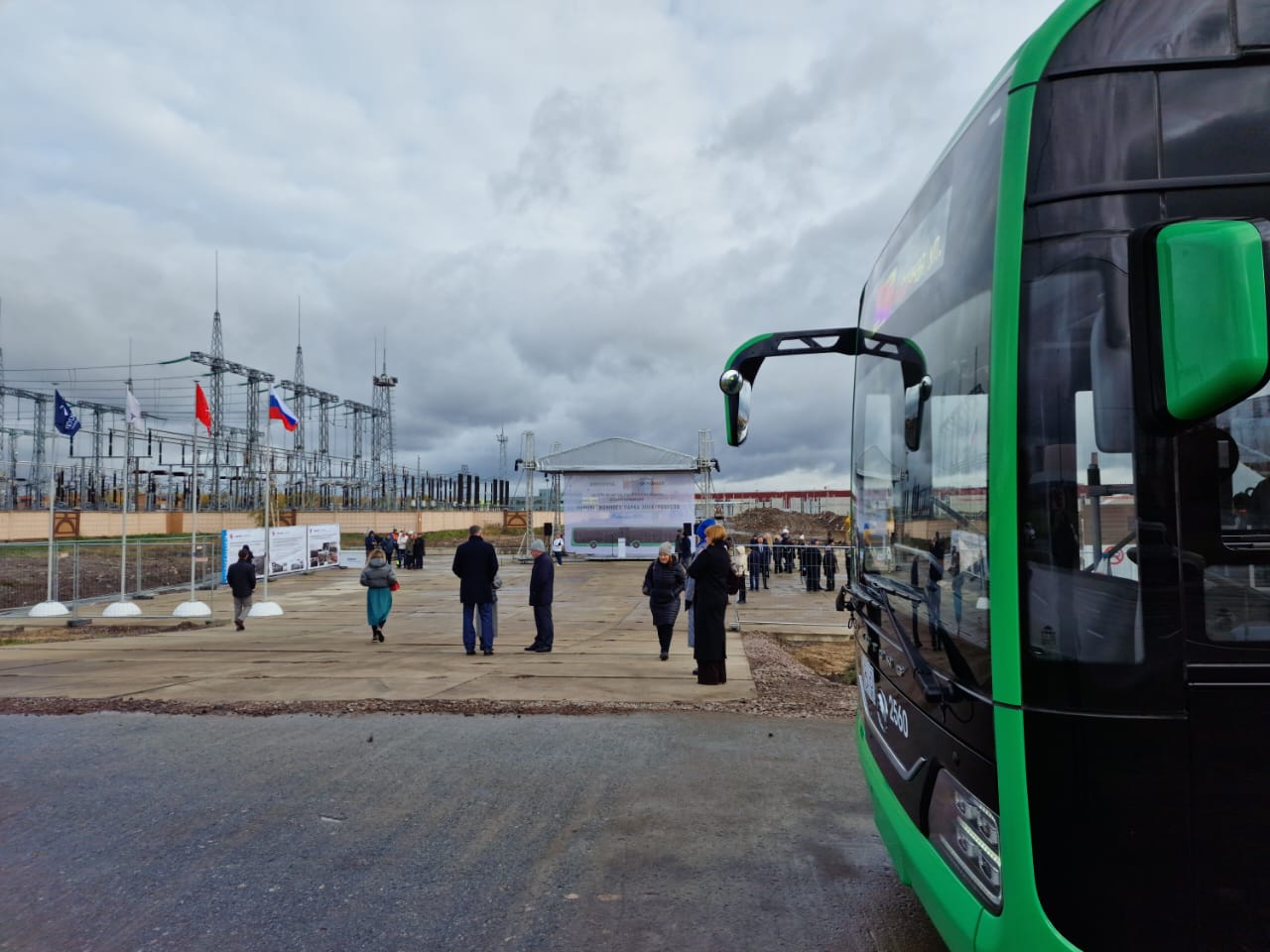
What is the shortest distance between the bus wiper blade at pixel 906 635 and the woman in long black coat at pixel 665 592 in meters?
7.11

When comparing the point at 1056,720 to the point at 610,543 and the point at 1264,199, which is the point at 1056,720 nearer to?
the point at 1264,199

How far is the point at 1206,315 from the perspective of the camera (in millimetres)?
1785

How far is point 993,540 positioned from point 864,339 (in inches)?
76.3

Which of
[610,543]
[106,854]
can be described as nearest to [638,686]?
[106,854]

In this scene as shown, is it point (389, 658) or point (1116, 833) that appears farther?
point (389, 658)

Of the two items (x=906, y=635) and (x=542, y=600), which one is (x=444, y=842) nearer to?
(x=906, y=635)

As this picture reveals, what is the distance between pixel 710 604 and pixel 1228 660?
6262 millimetres

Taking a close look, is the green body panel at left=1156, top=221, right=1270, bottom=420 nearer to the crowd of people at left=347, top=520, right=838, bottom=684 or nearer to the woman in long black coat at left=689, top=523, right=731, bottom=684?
the crowd of people at left=347, top=520, right=838, bottom=684

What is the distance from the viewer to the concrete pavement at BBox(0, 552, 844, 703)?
8.46 m

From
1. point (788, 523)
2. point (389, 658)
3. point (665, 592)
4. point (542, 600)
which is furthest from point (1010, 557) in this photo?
point (788, 523)

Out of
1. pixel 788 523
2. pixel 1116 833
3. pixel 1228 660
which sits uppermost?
pixel 1228 660

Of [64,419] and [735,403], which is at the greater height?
[64,419]

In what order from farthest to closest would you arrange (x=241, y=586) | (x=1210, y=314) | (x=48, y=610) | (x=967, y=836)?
(x=48, y=610) → (x=241, y=586) → (x=967, y=836) → (x=1210, y=314)

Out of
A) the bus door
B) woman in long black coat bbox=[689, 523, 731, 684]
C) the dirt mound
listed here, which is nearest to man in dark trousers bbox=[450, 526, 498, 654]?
woman in long black coat bbox=[689, 523, 731, 684]
